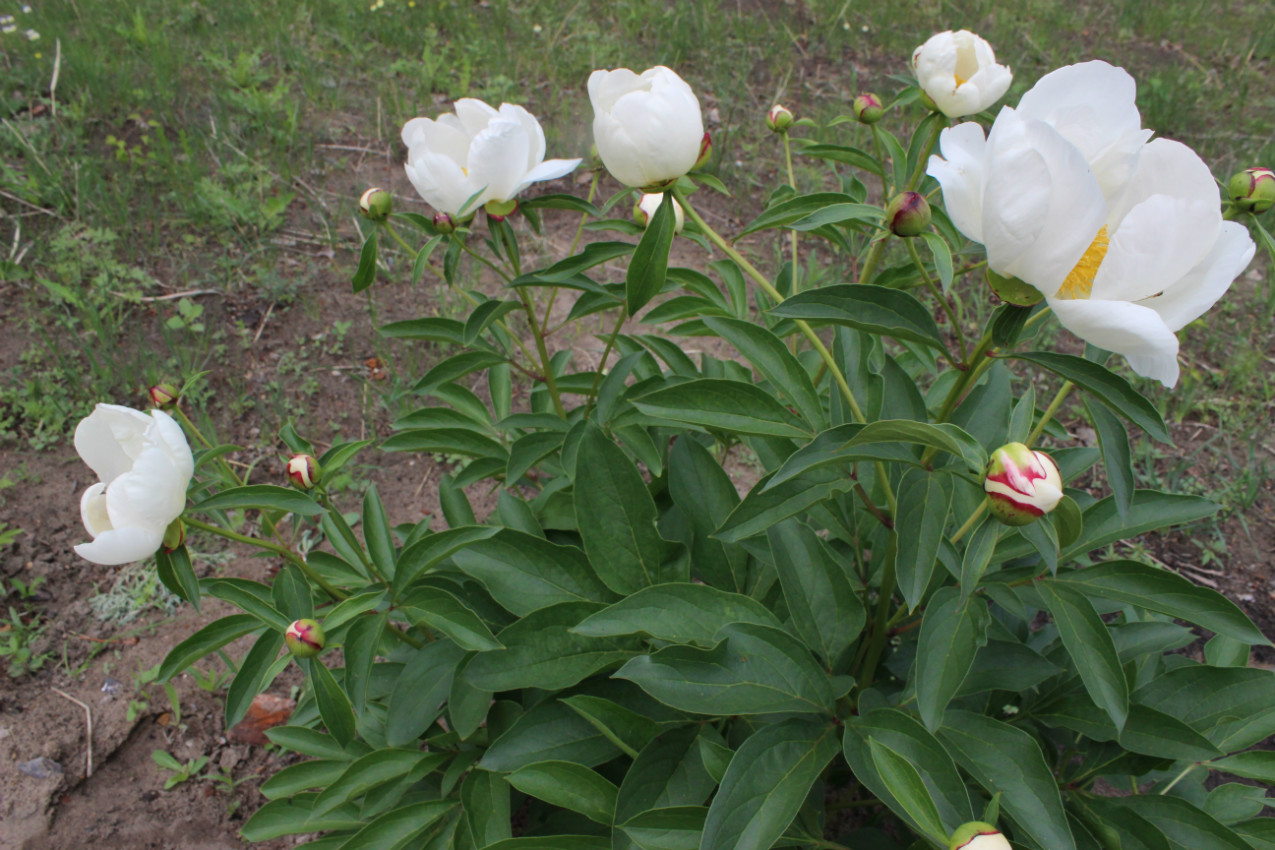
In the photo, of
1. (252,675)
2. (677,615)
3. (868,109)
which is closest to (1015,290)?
(677,615)

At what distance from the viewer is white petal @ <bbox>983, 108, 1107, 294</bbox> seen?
767 mm

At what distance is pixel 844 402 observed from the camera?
1.21 metres

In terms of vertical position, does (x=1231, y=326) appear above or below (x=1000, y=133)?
below

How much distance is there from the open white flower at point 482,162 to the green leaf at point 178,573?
0.60 meters

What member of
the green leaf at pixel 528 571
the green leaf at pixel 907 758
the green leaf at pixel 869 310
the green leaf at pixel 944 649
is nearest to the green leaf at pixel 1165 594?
the green leaf at pixel 944 649

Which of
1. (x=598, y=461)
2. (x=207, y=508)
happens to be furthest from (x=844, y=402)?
(x=207, y=508)

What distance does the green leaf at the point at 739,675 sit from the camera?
103cm

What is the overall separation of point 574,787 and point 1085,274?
912 millimetres

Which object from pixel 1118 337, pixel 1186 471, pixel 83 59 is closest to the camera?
pixel 1118 337

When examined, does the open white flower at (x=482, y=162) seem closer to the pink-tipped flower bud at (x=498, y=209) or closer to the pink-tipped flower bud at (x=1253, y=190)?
the pink-tipped flower bud at (x=498, y=209)

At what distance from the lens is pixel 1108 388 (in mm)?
838

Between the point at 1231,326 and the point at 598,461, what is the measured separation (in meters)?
2.89

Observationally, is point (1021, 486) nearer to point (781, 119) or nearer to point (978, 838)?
point (978, 838)

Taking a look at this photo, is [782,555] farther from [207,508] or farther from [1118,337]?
[207,508]
